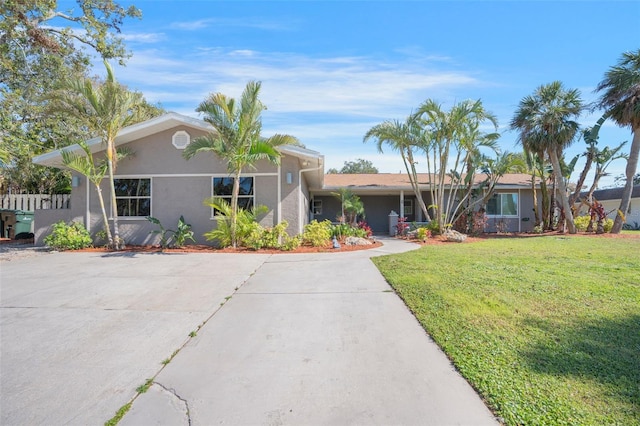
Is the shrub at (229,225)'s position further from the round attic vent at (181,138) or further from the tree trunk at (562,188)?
the tree trunk at (562,188)

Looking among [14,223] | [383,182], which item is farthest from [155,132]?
[383,182]

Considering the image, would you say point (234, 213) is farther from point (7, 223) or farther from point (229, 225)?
point (7, 223)

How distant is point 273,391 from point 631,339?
3.56 m

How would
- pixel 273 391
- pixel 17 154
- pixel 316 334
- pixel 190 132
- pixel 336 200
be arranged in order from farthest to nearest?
1. pixel 336 200
2. pixel 17 154
3. pixel 190 132
4. pixel 316 334
5. pixel 273 391

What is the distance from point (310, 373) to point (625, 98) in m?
17.9

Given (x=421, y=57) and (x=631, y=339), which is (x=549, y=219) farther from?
(x=631, y=339)

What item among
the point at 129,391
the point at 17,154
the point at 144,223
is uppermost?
the point at 17,154

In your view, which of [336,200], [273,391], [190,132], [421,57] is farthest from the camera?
[336,200]

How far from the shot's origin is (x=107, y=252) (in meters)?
11.1

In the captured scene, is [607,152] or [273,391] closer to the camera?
[273,391]

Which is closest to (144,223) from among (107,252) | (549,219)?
(107,252)

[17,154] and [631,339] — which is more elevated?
[17,154]

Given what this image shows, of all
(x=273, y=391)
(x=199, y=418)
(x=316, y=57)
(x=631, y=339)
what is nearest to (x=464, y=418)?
(x=273, y=391)

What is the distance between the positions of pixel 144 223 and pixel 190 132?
3.48 metres
